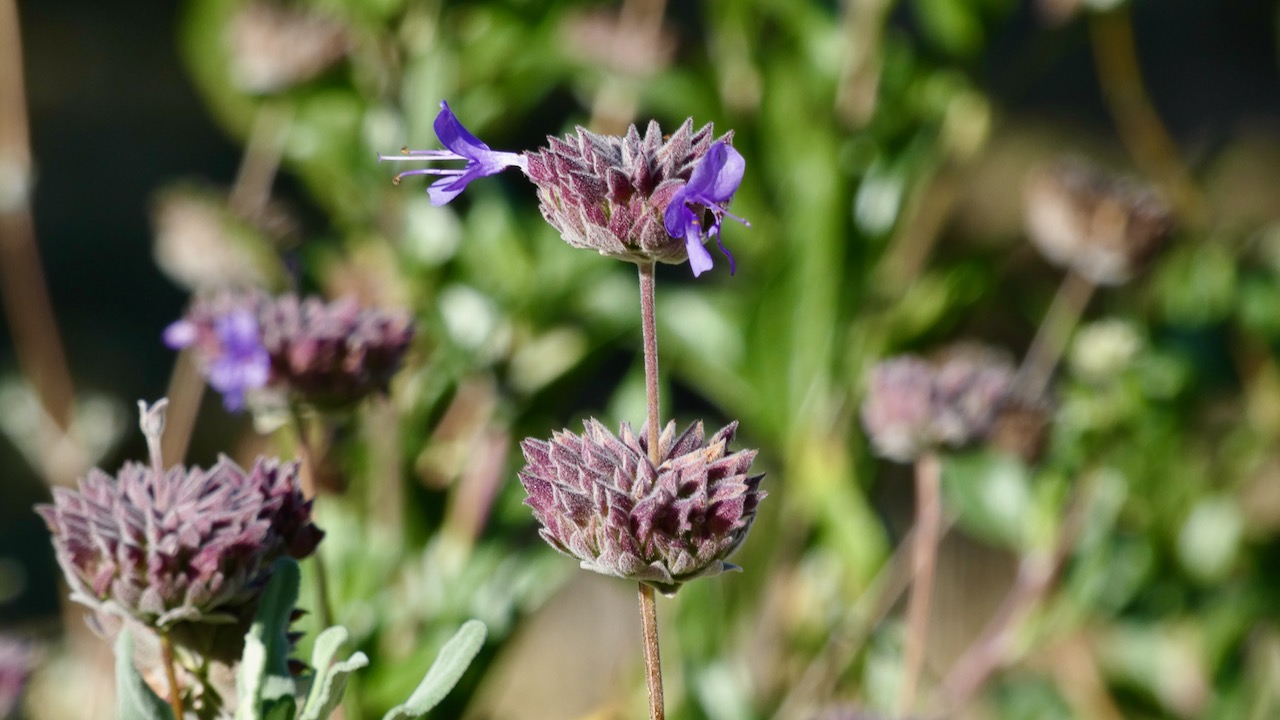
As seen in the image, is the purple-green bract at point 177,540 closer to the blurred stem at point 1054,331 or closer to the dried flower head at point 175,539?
the dried flower head at point 175,539

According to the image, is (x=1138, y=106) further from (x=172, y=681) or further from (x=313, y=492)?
(x=172, y=681)

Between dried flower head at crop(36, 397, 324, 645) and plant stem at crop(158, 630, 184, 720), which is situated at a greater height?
dried flower head at crop(36, 397, 324, 645)

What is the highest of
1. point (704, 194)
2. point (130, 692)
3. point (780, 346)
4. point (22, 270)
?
point (22, 270)

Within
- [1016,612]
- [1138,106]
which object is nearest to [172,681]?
[1016,612]

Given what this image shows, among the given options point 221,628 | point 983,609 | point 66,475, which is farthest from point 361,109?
point 983,609

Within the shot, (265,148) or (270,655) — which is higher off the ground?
(265,148)

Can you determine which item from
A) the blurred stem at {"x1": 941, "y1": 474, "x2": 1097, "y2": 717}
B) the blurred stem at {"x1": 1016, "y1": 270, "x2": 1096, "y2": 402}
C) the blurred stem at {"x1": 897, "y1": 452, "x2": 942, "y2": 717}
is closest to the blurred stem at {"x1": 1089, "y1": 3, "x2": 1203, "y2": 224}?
the blurred stem at {"x1": 1016, "y1": 270, "x2": 1096, "y2": 402}

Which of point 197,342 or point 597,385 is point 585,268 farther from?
point 597,385

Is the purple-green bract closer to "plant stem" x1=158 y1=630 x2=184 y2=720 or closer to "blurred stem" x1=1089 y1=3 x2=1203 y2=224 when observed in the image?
"plant stem" x1=158 y1=630 x2=184 y2=720
